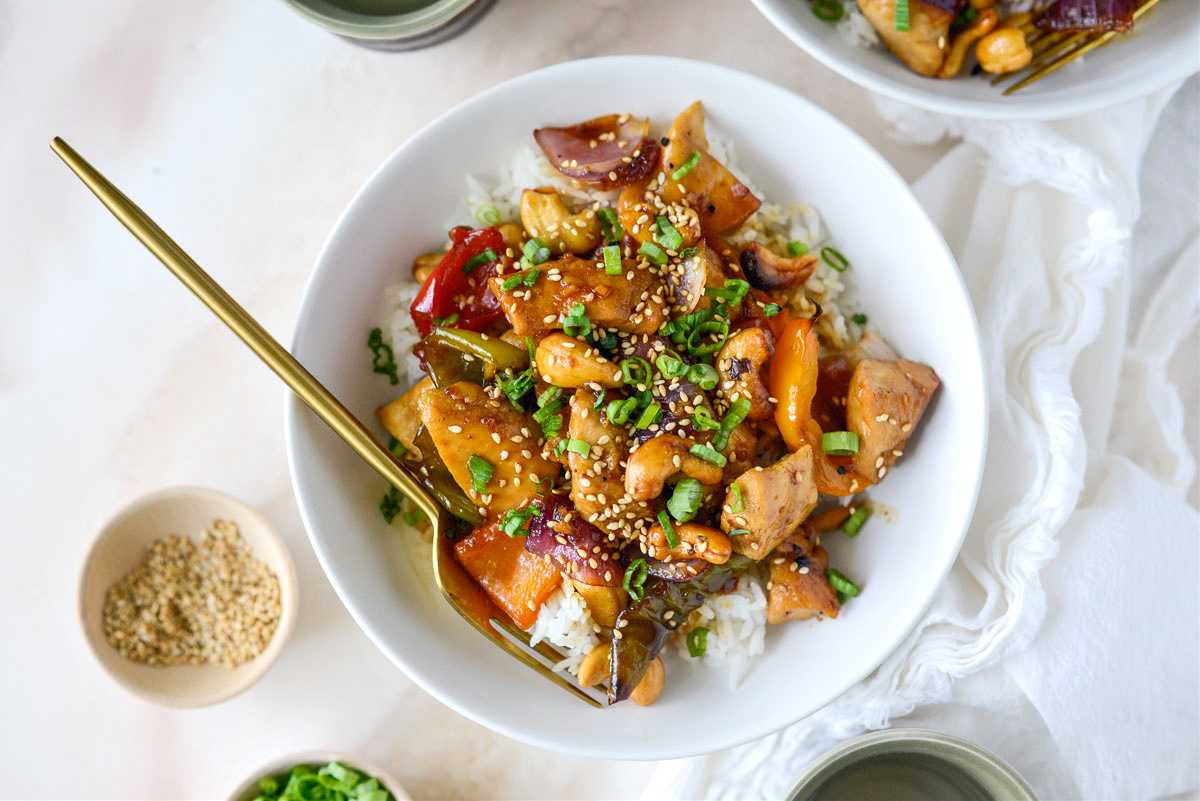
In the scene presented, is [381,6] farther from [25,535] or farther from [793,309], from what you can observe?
[25,535]

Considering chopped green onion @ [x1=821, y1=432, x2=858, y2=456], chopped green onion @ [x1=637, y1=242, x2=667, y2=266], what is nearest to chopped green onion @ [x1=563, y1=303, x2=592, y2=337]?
chopped green onion @ [x1=637, y1=242, x2=667, y2=266]

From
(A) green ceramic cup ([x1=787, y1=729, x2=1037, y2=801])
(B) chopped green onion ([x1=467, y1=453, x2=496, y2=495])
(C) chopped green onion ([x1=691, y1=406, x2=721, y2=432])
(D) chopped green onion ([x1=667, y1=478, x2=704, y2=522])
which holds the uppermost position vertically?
(B) chopped green onion ([x1=467, y1=453, x2=496, y2=495])

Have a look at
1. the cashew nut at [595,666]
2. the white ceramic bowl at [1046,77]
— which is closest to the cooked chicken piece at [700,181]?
the white ceramic bowl at [1046,77]

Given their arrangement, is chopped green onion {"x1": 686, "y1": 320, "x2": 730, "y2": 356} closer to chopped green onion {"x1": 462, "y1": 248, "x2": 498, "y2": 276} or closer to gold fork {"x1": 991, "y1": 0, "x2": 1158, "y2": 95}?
chopped green onion {"x1": 462, "y1": 248, "x2": 498, "y2": 276}

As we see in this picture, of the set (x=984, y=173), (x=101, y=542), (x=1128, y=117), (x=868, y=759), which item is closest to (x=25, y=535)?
(x=101, y=542)

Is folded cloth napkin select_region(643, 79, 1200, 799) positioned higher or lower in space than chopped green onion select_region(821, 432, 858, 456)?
lower

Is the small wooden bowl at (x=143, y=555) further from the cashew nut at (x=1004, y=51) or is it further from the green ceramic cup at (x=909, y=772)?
the cashew nut at (x=1004, y=51)
